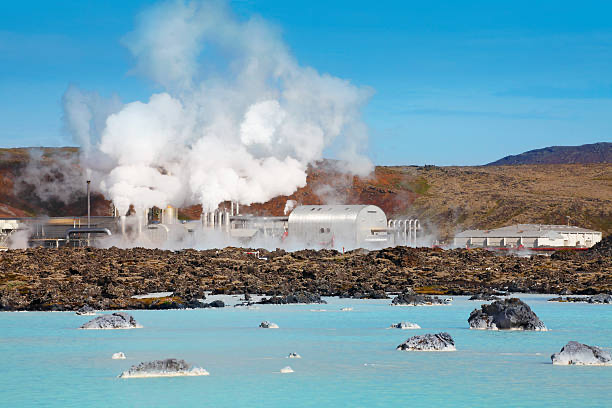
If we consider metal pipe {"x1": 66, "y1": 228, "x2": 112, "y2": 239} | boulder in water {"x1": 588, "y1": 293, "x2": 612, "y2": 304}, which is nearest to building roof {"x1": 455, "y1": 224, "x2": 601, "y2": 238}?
metal pipe {"x1": 66, "y1": 228, "x2": 112, "y2": 239}

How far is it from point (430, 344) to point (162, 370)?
5561 mm

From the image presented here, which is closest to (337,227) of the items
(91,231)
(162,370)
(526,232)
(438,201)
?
(91,231)

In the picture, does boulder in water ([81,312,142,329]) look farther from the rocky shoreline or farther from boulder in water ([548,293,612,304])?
boulder in water ([548,293,612,304])

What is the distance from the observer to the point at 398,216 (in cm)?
17088

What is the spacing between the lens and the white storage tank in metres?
89.2

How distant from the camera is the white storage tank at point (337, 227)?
89.2 m

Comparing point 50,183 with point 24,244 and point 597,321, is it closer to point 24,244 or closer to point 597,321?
point 24,244

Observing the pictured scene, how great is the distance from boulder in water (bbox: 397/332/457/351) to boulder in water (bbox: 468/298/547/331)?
156 inches

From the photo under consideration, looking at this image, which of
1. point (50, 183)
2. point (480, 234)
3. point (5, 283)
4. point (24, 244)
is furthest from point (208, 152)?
point (50, 183)

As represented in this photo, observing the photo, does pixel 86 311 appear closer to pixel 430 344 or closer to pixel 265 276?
pixel 430 344

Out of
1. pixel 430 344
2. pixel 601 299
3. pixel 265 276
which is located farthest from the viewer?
pixel 265 276

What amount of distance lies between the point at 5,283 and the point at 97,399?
2780 centimetres

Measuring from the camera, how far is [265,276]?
148ft

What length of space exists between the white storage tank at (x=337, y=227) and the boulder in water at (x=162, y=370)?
245 ft
